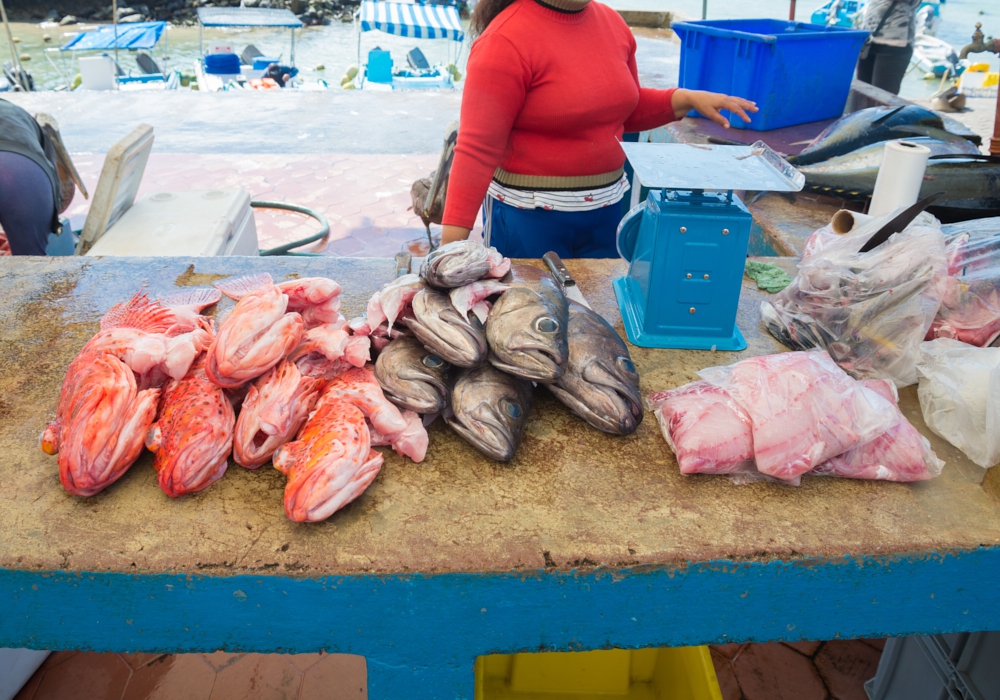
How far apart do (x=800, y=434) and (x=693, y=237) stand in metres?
0.61

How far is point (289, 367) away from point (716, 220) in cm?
112

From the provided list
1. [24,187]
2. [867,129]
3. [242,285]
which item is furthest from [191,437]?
[867,129]

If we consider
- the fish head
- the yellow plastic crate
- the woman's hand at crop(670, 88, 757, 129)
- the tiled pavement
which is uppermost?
the woman's hand at crop(670, 88, 757, 129)

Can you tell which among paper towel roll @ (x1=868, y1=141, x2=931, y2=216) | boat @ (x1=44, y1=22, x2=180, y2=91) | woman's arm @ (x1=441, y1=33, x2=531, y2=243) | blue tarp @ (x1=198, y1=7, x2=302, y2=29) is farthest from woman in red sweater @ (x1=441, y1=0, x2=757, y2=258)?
blue tarp @ (x1=198, y1=7, x2=302, y2=29)

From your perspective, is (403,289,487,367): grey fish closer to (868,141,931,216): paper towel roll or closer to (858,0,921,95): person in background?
(868,141,931,216): paper towel roll

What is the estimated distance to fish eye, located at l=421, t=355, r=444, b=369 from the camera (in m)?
1.49

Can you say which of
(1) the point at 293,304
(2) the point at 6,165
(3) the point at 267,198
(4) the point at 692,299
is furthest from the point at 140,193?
(4) the point at 692,299

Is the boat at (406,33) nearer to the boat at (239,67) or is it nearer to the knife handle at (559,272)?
the boat at (239,67)

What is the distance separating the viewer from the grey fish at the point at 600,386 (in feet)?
4.83

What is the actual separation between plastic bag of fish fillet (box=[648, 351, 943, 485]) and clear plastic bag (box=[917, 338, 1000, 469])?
0.14 metres

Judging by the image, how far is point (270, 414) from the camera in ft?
4.45

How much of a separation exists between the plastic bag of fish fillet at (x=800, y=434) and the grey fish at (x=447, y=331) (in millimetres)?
486

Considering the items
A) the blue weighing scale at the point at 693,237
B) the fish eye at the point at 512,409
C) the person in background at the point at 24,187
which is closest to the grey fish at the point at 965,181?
the blue weighing scale at the point at 693,237

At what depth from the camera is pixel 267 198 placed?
6.68 meters
